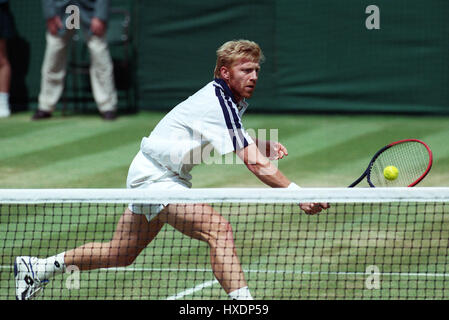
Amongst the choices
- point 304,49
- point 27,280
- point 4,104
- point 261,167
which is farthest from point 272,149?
point 4,104

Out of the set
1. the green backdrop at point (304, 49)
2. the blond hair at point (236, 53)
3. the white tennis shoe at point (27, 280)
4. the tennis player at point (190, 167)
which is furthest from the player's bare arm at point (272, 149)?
the green backdrop at point (304, 49)

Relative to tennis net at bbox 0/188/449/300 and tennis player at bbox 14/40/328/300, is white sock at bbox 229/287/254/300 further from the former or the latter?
tennis net at bbox 0/188/449/300

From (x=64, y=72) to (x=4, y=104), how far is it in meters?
1.18

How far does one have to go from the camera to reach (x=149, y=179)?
5.45 m

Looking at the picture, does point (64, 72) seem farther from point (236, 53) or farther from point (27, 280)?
point (236, 53)

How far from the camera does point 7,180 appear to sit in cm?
969

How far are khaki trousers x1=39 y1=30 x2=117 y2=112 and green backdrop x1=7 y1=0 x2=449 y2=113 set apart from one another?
996 millimetres

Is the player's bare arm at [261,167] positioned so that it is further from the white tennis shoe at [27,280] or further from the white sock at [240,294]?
the white tennis shoe at [27,280]

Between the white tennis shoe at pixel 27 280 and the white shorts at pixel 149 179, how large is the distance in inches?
31.9

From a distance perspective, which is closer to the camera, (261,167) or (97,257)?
(261,167)

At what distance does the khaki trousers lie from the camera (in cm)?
1291

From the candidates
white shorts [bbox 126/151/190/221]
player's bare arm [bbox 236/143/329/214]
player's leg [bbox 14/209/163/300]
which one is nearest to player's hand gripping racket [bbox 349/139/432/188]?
player's bare arm [bbox 236/143/329/214]
